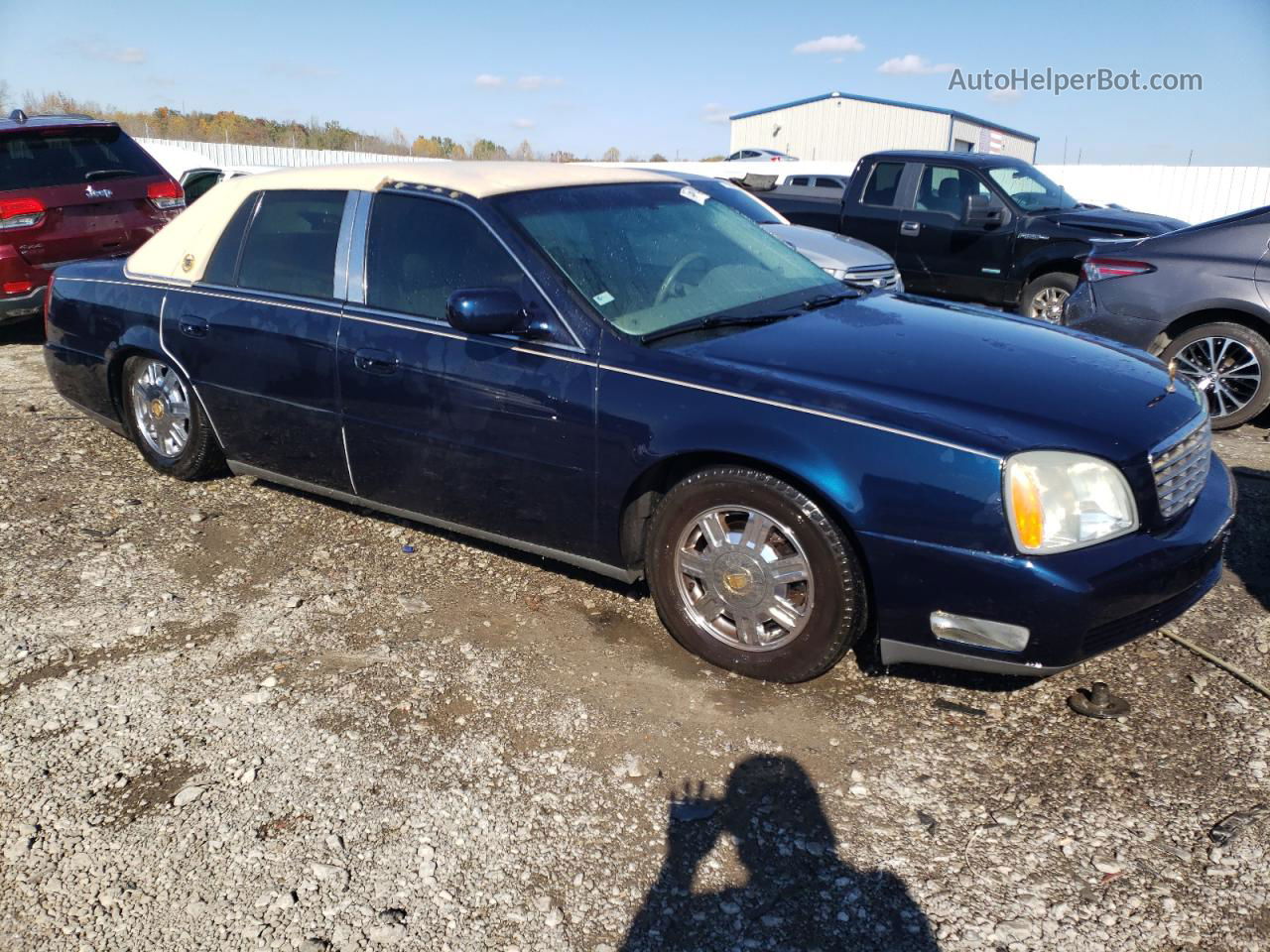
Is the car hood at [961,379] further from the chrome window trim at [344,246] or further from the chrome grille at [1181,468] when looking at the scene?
the chrome window trim at [344,246]

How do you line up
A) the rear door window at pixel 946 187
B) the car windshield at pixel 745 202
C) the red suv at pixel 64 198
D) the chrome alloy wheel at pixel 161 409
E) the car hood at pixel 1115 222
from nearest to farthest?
the chrome alloy wheel at pixel 161 409
the red suv at pixel 64 198
the car windshield at pixel 745 202
the car hood at pixel 1115 222
the rear door window at pixel 946 187

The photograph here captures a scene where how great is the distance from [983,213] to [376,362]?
785 centimetres

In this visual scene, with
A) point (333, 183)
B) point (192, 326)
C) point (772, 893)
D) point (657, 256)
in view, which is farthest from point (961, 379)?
point (192, 326)

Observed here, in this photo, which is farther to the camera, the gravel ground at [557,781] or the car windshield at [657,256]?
the car windshield at [657,256]

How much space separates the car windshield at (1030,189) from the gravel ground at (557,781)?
22.3ft

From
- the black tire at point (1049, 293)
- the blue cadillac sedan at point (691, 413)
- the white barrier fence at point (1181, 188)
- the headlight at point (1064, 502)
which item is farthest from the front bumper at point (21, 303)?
the white barrier fence at point (1181, 188)

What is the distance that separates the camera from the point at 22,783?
114 inches

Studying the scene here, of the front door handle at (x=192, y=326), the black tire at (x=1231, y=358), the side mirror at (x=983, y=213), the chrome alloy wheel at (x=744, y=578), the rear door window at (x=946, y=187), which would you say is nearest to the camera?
the chrome alloy wheel at (x=744, y=578)

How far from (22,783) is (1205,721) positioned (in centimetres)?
356

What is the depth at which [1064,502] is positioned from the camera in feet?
9.45

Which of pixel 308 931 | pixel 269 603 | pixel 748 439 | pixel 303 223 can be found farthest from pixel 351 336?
pixel 308 931

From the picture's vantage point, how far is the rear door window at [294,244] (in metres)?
4.26

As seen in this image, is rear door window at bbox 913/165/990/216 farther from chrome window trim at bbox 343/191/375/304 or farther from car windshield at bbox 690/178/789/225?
chrome window trim at bbox 343/191/375/304

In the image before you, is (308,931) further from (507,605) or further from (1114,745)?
(1114,745)
